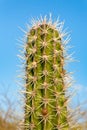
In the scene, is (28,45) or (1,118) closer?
(28,45)

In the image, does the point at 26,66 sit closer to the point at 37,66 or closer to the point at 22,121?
the point at 37,66

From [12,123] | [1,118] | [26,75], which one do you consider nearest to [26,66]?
→ [26,75]

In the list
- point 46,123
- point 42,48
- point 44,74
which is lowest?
point 46,123
